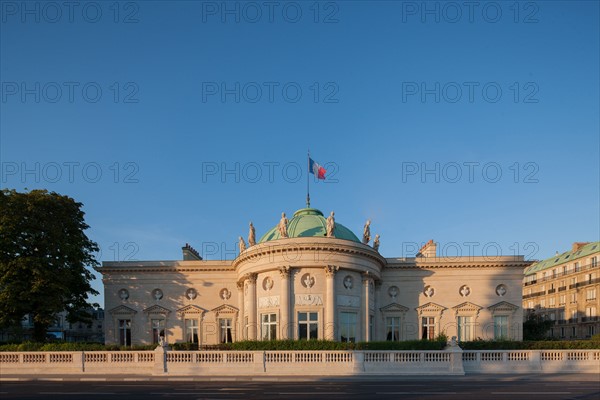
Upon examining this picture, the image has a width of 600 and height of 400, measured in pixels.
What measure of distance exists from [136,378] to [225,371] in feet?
16.8

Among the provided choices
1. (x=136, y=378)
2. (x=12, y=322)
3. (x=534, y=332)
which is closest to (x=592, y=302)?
(x=534, y=332)

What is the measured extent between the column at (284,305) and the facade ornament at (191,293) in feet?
44.0

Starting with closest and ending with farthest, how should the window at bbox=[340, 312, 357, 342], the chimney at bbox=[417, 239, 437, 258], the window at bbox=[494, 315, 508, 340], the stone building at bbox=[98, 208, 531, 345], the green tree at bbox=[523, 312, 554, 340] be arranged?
the window at bbox=[340, 312, 357, 342] → the stone building at bbox=[98, 208, 531, 345] → the window at bbox=[494, 315, 508, 340] → the green tree at bbox=[523, 312, 554, 340] → the chimney at bbox=[417, 239, 437, 258]

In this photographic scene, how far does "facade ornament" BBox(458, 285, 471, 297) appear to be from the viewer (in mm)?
48844

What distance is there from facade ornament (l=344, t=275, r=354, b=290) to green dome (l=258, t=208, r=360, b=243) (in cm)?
394

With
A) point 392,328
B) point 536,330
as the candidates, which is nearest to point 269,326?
point 392,328

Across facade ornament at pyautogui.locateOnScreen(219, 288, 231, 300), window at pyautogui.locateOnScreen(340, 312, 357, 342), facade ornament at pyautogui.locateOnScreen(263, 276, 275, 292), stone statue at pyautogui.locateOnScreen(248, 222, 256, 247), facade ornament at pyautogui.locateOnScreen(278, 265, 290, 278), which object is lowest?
window at pyautogui.locateOnScreen(340, 312, 357, 342)

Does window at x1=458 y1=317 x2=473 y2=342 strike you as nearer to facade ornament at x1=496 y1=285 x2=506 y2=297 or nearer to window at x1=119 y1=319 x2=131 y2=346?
facade ornament at x1=496 y1=285 x2=506 y2=297

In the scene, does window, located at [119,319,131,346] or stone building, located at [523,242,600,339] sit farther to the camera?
stone building, located at [523,242,600,339]

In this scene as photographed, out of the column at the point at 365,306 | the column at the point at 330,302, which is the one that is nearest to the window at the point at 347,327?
the column at the point at 365,306

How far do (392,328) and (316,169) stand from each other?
18006 mm

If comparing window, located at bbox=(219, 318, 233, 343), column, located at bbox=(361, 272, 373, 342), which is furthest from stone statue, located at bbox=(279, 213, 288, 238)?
window, located at bbox=(219, 318, 233, 343)

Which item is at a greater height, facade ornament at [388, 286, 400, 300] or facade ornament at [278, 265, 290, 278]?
facade ornament at [278, 265, 290, 278]

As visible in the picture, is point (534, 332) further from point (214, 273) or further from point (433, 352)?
point (214, 273)
